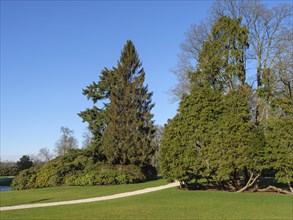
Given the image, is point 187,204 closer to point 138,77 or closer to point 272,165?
point 272,165

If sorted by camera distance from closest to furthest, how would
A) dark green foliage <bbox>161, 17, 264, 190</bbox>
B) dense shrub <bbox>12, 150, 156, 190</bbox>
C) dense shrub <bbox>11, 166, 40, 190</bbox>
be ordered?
dark green foliage <bbox>161, 17, 264, 190</bbox> < dense shrub <bbox>12, 150, 156, 190</bbox> < dense shrub <bbox>11, 166, 40, 190</bbox>

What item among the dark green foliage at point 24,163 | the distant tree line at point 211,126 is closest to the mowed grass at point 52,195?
the distant tree line at point 211,126

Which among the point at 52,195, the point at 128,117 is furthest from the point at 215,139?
the point at 128,117

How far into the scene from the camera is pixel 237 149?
46.4 feet

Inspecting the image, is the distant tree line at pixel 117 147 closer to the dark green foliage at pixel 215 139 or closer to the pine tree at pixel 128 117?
the pine tree at pixel 128 117

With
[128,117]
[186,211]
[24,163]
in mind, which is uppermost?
[128,117]

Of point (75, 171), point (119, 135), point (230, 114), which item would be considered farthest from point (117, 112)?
point (230, 114)

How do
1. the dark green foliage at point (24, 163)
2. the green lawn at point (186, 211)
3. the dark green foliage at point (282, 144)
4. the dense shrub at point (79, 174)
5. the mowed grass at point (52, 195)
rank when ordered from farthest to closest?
the dark green foliage at point (24, 163) < the dense shrub at point (79, 174) < the dark green foliage at point (282, 144) < the mowed grass at point (52, 195) < the green lawn at point (186, 211)

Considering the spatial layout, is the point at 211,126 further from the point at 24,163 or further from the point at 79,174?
the point at 24,163

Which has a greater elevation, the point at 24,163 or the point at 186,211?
the point at 24,163

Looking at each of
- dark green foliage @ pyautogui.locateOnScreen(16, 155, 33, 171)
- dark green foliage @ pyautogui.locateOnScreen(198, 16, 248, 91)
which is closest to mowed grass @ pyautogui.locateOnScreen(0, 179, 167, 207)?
dark green foliage @ pyautogui.locateOnScreen(198, 16, 248, 91)

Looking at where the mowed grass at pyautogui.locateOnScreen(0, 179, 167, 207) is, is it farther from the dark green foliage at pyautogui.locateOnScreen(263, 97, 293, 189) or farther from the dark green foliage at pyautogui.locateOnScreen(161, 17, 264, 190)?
the dark green foliage at pyautogui.locateOnScreen(263, 97, 293, 189)

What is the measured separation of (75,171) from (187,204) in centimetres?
1486

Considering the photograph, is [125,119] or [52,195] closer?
[52,195]
